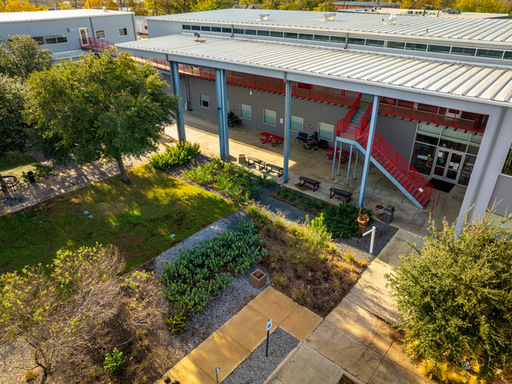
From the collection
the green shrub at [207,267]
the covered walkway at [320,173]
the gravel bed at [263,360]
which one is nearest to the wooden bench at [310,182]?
the covered walkway at [320,173]

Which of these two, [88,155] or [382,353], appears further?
[88,155]

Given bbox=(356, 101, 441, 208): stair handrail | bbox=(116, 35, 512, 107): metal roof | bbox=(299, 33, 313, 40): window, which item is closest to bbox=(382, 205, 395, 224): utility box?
bbox=(356, 101, 441, 208): stair handrail

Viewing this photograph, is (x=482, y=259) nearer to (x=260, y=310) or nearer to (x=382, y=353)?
(x=382, y=353)

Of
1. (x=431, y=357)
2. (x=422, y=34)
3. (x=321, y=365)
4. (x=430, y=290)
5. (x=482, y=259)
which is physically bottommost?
(x=321, y=365)

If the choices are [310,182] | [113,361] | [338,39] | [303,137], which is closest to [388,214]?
[310,182]

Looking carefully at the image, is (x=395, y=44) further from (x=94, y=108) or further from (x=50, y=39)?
(x=50, y=39)

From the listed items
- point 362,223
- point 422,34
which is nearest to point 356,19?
point 422,34
